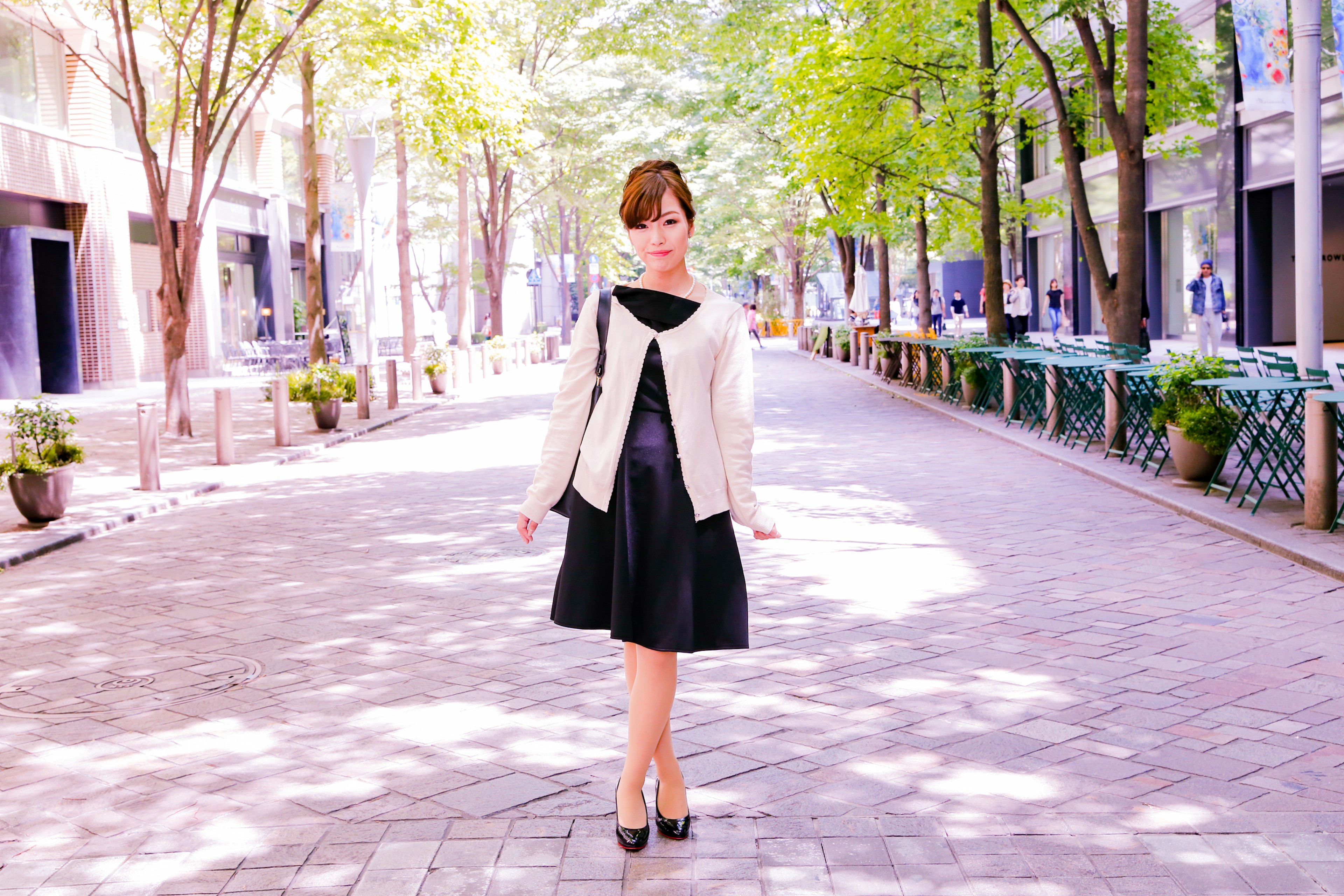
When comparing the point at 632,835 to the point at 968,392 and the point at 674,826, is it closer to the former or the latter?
the point at 674,826

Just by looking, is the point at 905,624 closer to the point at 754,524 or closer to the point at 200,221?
the point at 754,524

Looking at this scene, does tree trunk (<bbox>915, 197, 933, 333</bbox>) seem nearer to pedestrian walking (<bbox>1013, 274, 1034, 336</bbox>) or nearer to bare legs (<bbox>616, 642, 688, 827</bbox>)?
pedestrian walking (<bbox>1013, 274, 1034, 336</bbox>)

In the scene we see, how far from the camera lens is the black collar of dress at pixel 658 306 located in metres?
3.79

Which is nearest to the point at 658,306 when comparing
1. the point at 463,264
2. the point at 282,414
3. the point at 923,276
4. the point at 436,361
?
the point at 282,414

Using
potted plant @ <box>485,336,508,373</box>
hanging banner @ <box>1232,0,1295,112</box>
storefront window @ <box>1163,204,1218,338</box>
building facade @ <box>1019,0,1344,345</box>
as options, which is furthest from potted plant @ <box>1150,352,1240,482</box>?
potted plant @ <box>485,336,508,373</box>

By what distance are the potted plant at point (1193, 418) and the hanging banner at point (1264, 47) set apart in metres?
7.13

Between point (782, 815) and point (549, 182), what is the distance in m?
41.0

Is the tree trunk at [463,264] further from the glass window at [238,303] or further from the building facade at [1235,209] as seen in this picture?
the building facade at [1235,209]

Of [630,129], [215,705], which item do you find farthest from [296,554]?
[630,129]

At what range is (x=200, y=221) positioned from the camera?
730 inches

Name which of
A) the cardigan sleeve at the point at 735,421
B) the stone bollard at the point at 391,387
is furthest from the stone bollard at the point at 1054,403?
the cardigan sleeve at the point at 735,421

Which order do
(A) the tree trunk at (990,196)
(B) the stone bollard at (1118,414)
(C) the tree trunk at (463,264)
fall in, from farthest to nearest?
1. (C) the tree trunk at (463,264)
2. (A) the tree trunk at (990,196)
3. (B) the stone bollard at (1118,414)

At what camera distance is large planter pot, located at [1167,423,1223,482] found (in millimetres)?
11062

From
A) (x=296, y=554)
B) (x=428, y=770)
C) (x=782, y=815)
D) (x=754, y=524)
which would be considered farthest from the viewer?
(x=296, y=554)
